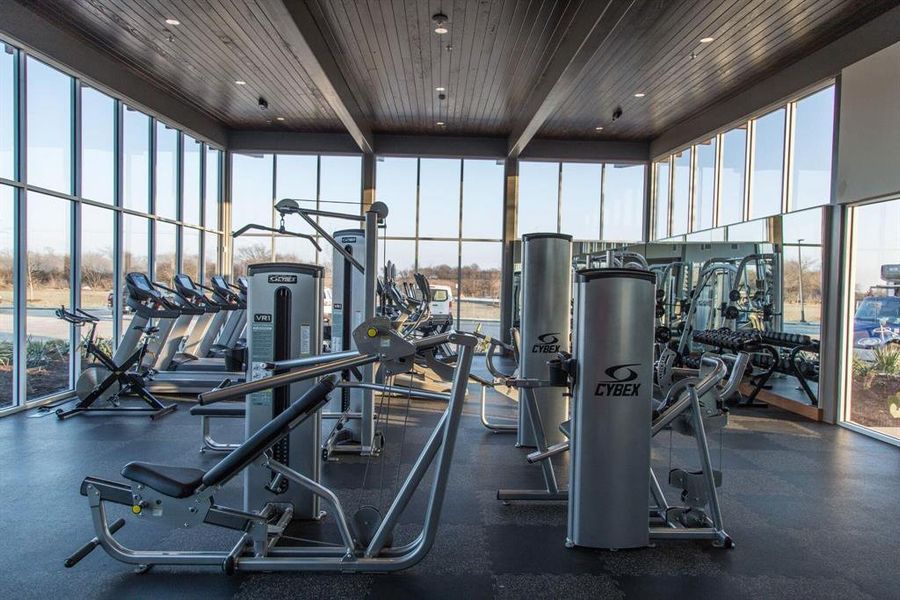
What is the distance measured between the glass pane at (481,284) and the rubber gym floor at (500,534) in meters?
6.58

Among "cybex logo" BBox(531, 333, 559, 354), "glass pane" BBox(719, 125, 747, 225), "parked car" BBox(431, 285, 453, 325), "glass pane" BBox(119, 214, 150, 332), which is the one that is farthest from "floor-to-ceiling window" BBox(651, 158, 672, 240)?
"glass pane" BBox(119, 214, 150, 332)

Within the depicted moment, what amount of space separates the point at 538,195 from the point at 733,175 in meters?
3.73

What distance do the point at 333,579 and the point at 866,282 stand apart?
5.69 m

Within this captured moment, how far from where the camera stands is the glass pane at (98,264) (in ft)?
22.5

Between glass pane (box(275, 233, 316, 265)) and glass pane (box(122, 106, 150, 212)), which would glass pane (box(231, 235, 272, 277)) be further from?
glass pane (box(122, 106, 150, 212))

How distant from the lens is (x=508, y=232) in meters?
11.2

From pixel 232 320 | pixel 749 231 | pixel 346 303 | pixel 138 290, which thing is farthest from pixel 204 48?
pixel 749 231

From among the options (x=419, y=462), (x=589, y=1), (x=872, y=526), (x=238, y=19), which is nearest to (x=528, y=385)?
(x=419, y=462)

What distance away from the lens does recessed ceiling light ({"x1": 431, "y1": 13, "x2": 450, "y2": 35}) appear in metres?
5.92

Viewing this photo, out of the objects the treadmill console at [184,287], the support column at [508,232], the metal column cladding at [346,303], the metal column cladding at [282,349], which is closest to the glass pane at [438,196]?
the support column at [508,232]

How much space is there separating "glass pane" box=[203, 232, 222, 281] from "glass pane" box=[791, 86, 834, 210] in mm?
9108

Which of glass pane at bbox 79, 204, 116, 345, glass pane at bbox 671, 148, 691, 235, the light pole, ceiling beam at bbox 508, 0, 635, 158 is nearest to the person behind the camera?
ceiling beam at bbox 508, 0, 635, 158

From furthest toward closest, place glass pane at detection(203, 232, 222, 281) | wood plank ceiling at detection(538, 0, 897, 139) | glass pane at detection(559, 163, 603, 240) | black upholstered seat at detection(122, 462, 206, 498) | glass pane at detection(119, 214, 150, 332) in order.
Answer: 1. glass pane at detection(559, 163, 603, 240)
2. glass pane at detection(203, 232, 222, 281)
3. glass pane at detection(119, 214, 150, 332)
4. wood plank ceiling at detection(538, 0, 897, 139)
5. black upholstered seat at detection(122, 462, 206, 498)

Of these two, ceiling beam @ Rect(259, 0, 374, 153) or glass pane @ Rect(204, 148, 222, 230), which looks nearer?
ceiling beam @ Rect(259, 0, 374, 153)
